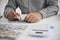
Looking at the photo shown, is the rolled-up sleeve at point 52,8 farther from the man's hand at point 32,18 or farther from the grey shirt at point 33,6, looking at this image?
the man's hand at point 32,18

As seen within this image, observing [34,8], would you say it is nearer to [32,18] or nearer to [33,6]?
[33,6]

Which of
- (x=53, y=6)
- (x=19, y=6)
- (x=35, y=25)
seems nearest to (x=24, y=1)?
(x=19, y=6)

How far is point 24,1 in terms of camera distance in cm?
77

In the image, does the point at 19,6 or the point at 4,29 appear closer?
the point at 4,29

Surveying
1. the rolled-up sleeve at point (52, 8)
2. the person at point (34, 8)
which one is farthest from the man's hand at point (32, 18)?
the rolled-up sleeve at point (52, 8)

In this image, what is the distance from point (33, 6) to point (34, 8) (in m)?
0.01

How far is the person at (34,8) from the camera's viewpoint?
24.2 inches

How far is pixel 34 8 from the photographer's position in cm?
77

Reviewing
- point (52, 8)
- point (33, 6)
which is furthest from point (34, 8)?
point (52, 8)

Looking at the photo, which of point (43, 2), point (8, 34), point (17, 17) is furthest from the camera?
point (43, 2)

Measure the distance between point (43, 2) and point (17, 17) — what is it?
0.21m

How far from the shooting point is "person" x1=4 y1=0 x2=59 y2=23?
615 millimetres

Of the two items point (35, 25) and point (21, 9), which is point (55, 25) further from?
point (21, 9)

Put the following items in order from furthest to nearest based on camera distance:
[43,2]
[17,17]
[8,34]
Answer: [43,2] < [17,17] < [8,34]
